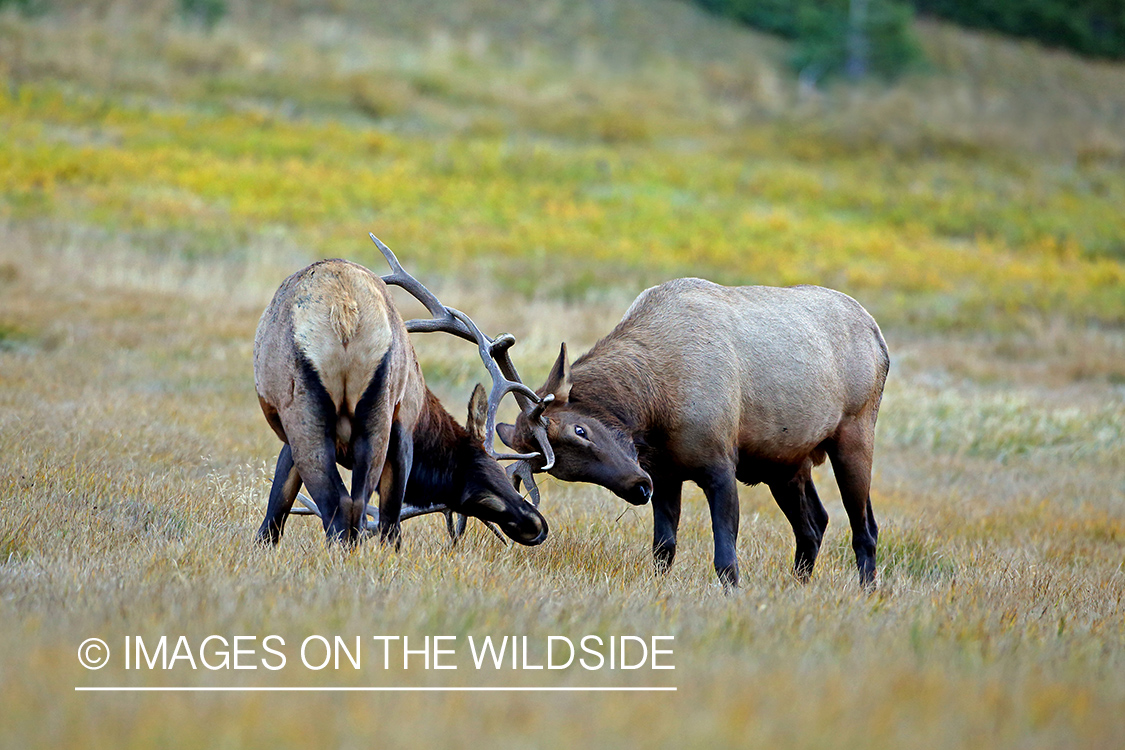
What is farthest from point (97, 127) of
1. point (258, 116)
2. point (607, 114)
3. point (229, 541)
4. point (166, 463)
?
point (229, 541)

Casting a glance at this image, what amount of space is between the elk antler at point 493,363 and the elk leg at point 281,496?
3.50 feet

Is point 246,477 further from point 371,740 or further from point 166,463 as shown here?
point 371,740

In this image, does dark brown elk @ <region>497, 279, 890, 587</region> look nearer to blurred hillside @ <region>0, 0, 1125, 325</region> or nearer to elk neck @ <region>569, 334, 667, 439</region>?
elk neck @ <region>569, 334, 667, 439</region>

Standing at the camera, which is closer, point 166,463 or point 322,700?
point 322,700

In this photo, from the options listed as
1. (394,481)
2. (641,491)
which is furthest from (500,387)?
(641,491)

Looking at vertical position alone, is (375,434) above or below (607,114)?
above

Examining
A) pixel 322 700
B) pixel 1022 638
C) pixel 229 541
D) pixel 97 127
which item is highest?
pixel 322 700

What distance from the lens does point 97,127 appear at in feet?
100

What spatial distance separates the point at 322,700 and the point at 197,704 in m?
0.36

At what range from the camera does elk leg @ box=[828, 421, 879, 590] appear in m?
7.69

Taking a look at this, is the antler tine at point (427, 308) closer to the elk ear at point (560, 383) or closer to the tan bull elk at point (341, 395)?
the tan bull elk at point (341, 395)

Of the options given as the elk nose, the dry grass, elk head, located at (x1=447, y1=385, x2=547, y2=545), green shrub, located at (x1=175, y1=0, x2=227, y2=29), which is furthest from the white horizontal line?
green shrub, located at (x1=175, y1=0, x2=227, y2=29)

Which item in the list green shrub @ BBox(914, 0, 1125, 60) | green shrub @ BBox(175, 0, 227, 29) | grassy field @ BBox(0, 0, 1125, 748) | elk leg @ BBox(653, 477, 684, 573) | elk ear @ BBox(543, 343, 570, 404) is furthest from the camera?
green shrub @ BBox(914, 0, 1125, 60)

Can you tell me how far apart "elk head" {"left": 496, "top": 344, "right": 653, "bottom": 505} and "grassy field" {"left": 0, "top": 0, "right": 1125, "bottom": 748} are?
1.78 feet
